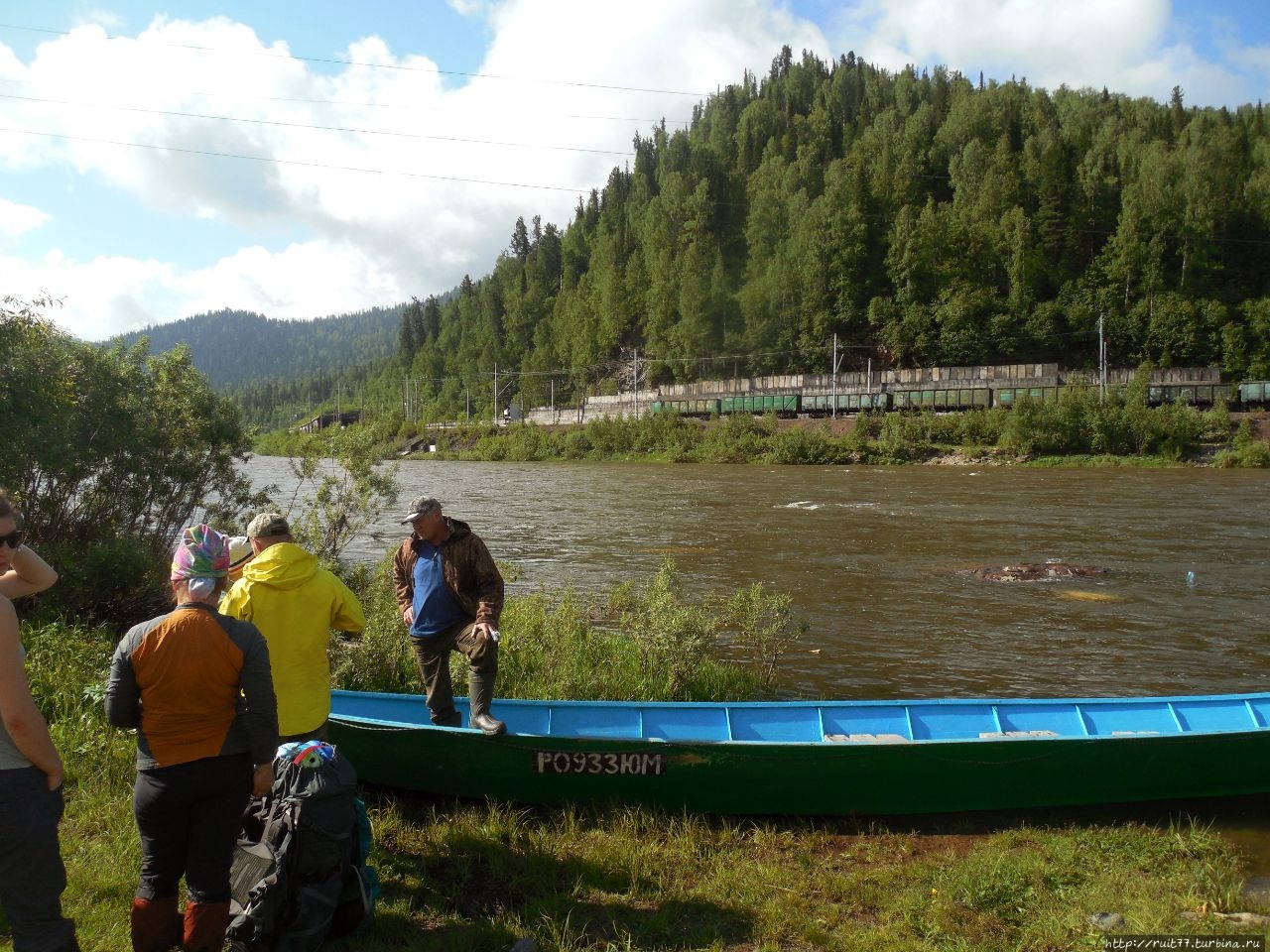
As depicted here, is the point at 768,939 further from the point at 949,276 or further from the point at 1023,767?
the point at 949,276

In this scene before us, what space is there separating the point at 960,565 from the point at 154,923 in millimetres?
20973

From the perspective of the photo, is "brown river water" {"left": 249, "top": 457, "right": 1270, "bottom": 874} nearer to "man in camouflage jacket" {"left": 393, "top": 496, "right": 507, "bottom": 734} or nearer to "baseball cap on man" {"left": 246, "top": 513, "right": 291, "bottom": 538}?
"man in camouflage jacket" {"left": 393, "top": 496, "right": 507, "bottom": 734}

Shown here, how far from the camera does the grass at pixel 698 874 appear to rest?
5285 millimetres

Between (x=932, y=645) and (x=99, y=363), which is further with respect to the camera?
(x=932, y=645)

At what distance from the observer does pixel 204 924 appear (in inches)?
165

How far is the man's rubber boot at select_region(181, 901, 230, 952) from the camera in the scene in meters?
4.16

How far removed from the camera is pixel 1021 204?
356 ft

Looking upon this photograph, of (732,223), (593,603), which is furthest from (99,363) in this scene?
(732,223)

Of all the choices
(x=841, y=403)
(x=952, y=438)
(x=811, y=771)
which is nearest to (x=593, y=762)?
(x=811, y=771)

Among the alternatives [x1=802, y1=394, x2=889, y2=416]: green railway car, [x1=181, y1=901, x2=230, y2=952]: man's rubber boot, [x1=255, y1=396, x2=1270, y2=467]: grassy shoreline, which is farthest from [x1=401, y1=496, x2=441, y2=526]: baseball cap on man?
[x1=802, y1=394, x2=889, y2=416]: green railway car

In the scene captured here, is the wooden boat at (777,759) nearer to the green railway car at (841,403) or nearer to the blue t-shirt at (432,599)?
the blue t-shirt at (432,599)

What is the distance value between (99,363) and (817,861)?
1278cm

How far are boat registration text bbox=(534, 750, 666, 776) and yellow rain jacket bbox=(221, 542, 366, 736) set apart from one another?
231 cm

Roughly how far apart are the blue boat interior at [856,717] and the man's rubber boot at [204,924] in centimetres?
355
